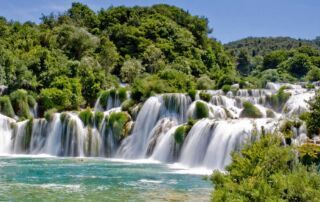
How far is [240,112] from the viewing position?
4112 cm

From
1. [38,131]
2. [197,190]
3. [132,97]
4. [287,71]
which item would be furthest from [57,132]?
[287,71]

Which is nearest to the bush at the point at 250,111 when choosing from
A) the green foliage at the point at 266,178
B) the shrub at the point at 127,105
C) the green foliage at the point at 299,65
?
the shrub at the point at 127,105

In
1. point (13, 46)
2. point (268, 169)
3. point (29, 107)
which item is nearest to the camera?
point (268, 169)

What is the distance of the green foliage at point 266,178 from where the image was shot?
37.5ft

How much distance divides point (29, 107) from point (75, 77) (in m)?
7.79

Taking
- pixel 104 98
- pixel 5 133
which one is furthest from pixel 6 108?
pixel 104 98

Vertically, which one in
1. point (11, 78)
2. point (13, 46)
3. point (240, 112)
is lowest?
point (240, 112)

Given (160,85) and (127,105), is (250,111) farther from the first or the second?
(127,105)

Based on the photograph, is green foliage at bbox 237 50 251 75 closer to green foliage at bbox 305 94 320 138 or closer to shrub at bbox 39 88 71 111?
shrub at bbox 39 88 71 111

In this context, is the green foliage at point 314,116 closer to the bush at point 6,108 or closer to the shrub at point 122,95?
the shrub at point 122,95

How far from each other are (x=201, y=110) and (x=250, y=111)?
4.13m

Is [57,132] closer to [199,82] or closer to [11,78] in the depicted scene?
[11,78]

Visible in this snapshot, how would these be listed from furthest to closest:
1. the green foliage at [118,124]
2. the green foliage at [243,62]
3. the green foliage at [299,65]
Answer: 1. the green foliage at [243,62]
2. the green foliage at [299,65]
3. the green foliage at [118,124]

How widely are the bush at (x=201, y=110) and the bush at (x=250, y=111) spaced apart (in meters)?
3.34
